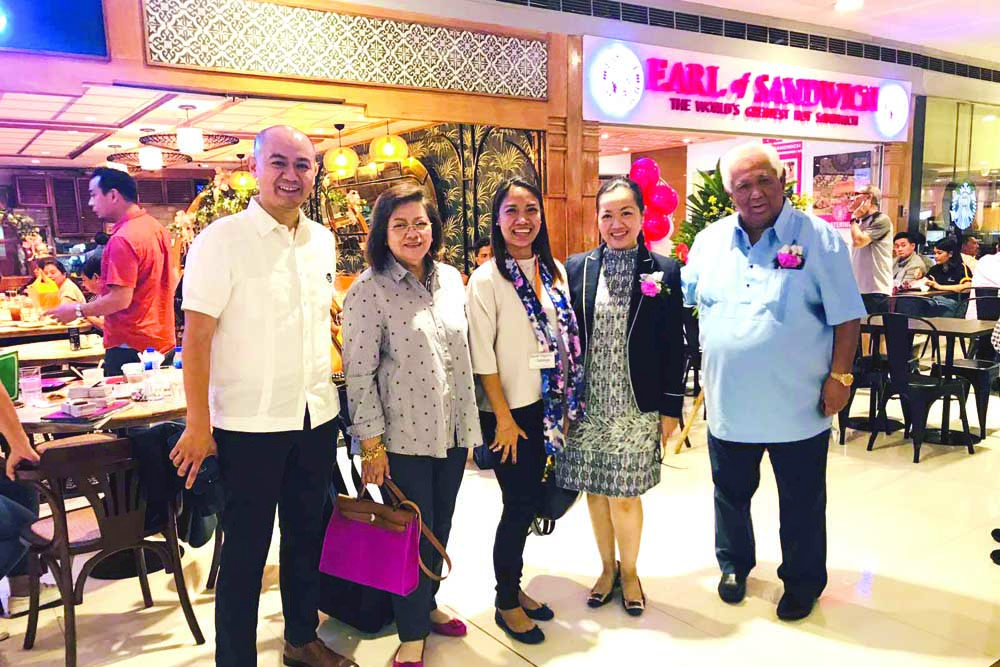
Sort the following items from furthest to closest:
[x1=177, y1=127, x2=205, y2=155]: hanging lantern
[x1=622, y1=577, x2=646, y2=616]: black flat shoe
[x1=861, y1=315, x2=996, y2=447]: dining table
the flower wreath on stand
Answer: the flower wreath on stand < [x1=177, y1=127, x2=205, y2=155]: hanging lantern < [x1=861, y1=315, x2=996, y2=447]: dining table < [x1=622, y1=577, x2=646, y2=616]: black flat shoe

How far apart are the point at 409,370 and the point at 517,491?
0.64 meters

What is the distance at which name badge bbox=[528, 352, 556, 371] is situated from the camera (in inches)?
99.7

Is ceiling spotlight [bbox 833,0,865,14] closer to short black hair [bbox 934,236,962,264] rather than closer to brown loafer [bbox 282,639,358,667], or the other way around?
short black hair [bbox 934,236,962,264]

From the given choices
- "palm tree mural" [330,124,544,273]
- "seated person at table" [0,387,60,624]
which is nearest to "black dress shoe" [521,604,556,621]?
"seated person at table" [0,387,60,624]

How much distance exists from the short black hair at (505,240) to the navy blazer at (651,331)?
0.16 meters

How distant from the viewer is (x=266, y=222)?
220 cm

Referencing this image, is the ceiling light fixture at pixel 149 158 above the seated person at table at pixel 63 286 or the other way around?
above

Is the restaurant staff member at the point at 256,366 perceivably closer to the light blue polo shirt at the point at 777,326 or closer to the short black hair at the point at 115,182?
the light blue polo shirt at the point at 777,326

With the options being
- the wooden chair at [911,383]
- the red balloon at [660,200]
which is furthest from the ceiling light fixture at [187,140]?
the wooden chair at [911,383]

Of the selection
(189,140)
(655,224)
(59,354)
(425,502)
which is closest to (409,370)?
(425,502)

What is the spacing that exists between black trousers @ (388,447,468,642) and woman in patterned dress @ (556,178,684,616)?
508 millimetres

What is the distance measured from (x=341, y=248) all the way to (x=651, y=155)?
5.58 m

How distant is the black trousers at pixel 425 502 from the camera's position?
2412 millimetres

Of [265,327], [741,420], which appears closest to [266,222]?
[265,327]
